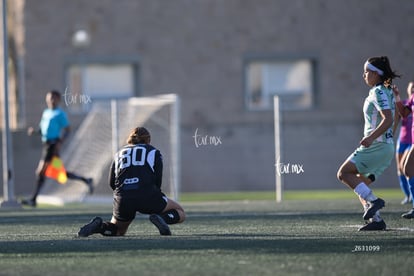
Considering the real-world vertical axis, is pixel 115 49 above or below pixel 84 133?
above

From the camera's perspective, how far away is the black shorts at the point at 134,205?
10.9m

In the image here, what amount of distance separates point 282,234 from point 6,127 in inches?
364

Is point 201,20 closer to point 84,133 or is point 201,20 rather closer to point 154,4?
point 154,4

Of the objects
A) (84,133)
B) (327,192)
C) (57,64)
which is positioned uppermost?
(57,64)

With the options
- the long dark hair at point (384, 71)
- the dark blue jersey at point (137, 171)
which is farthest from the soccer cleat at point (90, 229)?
the long dark hair at point (384, 71)

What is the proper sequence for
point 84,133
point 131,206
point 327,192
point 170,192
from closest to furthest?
point 131,206, point 170,192, point 84,133, point 327,192

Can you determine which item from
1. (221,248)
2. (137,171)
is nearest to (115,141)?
(137,171)

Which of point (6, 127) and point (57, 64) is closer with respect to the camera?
point (6, 127)

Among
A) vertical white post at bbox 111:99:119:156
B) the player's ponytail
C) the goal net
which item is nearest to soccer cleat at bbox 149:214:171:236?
the player's ponytail

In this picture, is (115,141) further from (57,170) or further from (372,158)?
(372,158)

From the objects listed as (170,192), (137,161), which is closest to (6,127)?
(170,192)

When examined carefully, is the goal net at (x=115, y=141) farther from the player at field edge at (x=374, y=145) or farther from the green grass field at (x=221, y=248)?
the player at field edge at (x=374, y=145)

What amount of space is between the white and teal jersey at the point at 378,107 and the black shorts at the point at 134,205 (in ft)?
7.70

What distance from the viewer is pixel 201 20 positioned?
29.9 metres
